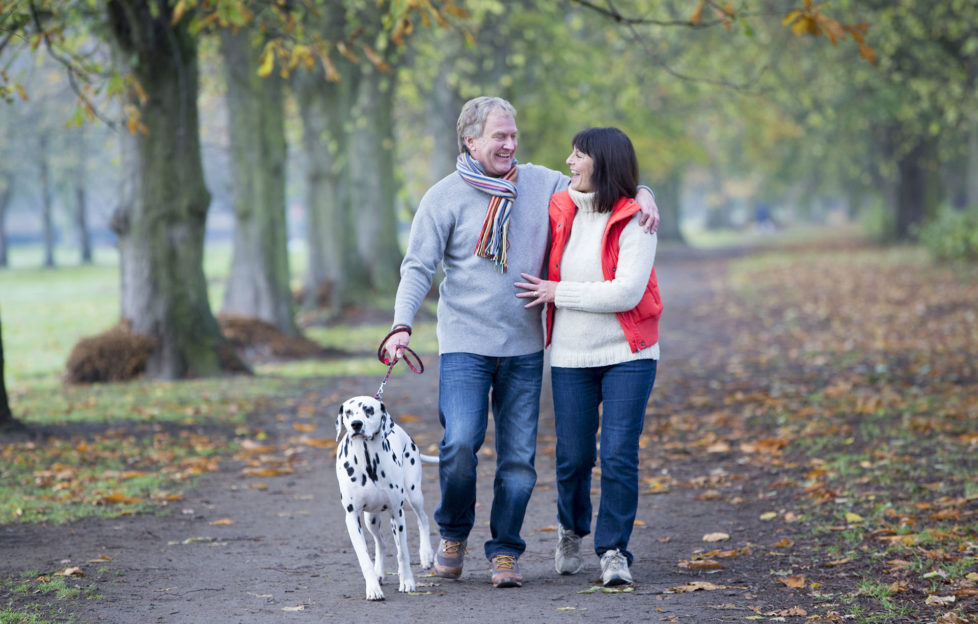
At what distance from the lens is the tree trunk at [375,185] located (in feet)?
83.4

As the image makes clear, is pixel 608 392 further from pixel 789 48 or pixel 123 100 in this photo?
pixel 789 48

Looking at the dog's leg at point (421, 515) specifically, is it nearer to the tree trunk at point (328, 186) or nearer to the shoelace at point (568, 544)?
the shoelace at point (568, 544)

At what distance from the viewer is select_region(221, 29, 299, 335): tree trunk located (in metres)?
17.9

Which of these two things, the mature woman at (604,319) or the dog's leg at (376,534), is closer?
the mature woman at (604,319)

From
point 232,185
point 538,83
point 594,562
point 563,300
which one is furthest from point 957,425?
point 538,83

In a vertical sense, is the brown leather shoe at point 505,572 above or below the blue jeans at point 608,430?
below

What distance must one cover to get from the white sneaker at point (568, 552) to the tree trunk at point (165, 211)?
8736 mm

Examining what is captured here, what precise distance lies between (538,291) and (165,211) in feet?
30.2

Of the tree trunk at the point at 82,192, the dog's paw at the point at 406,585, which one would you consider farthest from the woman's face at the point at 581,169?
the tree trunk at the point at 82,192

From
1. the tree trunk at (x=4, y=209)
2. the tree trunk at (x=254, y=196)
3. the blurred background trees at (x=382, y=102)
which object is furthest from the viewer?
the tree trunk at (x=4, y=209)

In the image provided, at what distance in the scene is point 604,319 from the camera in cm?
524

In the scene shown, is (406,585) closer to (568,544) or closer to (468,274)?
(568,544)

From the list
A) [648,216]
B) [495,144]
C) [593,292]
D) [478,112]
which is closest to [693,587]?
[593,292]

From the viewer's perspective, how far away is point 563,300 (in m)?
5.23
